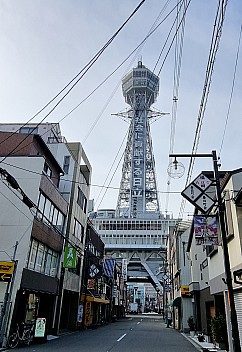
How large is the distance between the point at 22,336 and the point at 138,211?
95904 millimetres

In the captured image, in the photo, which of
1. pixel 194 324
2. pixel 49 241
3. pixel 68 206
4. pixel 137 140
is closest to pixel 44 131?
pixel 68 206

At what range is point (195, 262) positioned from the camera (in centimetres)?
2528

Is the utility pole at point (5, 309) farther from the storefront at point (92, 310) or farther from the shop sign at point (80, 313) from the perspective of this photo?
the storefront at point (92, 310)

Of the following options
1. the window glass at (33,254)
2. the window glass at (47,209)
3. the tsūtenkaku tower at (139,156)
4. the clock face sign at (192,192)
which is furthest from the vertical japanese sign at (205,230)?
the tsūtenkaku tower at (139,156)

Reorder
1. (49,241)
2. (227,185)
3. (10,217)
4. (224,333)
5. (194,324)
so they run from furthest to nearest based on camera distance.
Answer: (194,324) → (49,241) → (10,217) → (224,333) → (227,185)

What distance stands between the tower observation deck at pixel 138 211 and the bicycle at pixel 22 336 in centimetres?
5154

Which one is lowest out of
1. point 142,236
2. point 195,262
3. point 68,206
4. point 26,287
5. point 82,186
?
point 26,287

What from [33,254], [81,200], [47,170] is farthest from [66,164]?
[33,254]

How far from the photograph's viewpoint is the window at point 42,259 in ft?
60.7

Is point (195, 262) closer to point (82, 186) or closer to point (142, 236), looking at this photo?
point (82, 186)

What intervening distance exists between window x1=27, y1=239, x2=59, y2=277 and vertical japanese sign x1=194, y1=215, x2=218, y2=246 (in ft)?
38.5

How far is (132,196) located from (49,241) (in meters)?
95.7

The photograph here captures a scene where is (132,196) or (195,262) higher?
(132,196)

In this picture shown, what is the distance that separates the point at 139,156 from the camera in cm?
12231
